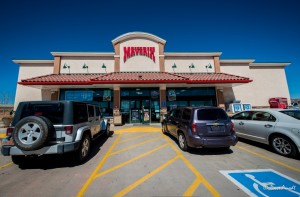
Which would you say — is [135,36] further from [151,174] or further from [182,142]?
[151,174]

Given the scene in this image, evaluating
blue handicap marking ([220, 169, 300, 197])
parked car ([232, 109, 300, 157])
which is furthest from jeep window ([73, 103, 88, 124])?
parked car ([232, 109, 300, 157])

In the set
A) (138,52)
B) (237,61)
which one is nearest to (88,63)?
(138,52)

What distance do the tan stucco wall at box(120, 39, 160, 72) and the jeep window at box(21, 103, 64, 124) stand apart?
10711mm

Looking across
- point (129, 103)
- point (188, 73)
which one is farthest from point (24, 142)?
point (188, 73)

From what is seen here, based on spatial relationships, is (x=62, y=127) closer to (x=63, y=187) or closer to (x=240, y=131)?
(x=63, y=187)

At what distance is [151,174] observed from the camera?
139 inches

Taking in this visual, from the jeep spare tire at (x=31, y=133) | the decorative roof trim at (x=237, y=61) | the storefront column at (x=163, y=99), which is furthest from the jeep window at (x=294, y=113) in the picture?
the decorative roof trim at (x=237, y=61)

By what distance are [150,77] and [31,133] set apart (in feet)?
31.1

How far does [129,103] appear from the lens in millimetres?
13172

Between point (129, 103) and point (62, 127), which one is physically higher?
point (129, 103)

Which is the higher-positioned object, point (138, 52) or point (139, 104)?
point (138, 52)

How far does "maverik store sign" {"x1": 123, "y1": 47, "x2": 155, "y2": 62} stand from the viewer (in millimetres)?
14328

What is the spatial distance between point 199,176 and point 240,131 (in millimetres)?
4326

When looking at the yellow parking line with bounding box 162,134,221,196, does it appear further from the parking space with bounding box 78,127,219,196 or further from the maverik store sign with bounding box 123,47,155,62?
the maverik store sign with bounding box 123,47,155,62
